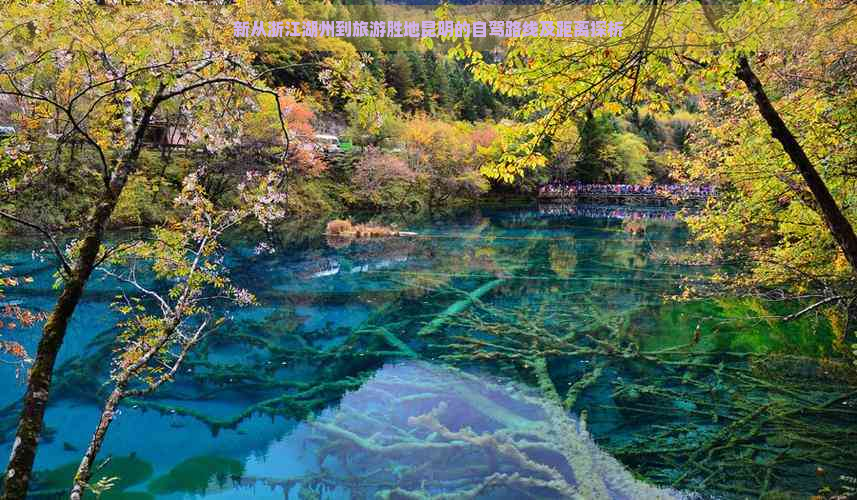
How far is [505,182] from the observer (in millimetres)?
13508

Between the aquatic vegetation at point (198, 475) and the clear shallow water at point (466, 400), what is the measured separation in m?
0.03

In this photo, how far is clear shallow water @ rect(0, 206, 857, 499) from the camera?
7621 mm

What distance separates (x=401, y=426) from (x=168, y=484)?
361 centimetres

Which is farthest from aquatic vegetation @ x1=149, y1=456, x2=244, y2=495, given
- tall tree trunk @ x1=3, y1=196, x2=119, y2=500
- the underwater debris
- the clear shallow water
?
tall tree trunk @ x1=3, y1=196, x2=119, y2=500

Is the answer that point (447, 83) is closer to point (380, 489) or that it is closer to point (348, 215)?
point (348, 215)

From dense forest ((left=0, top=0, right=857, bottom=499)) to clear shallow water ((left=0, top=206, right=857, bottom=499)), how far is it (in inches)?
3.9

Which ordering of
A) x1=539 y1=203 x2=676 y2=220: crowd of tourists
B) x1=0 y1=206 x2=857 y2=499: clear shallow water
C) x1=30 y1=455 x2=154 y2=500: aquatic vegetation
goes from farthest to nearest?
x1=539 y1=203 x2=676 y2=220: crowd of tourists
x1=0 y1=206 x2=857 y2=499: clear shallow water
x1=30 y1=455 x2=154 y2=500: aquatic vegetation

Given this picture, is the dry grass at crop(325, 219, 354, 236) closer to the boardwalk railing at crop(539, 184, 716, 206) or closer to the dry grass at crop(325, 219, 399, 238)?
the dry grass at crop(325, 219, 399, 238)

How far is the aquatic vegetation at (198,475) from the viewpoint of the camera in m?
7.49

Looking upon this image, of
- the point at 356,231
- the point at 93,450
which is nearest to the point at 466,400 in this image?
the point at 93,450

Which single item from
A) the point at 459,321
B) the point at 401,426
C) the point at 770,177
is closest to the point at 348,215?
the point at 459,321

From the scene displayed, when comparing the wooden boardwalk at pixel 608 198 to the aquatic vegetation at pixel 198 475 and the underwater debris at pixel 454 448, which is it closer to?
the underwater debris at pixel 454 448

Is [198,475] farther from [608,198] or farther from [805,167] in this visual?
[608,198]

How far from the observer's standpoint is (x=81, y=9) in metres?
3.94
